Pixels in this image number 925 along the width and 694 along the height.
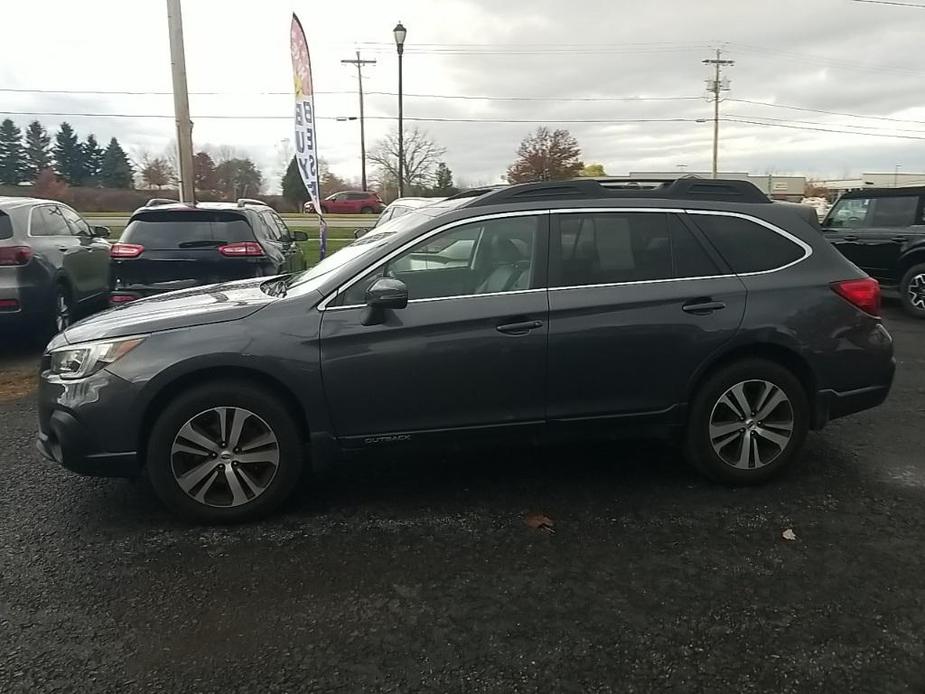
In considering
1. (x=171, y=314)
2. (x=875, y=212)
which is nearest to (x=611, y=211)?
(x=171, y=314)

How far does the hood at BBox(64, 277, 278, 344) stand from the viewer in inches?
142

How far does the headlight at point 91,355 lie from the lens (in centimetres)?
351

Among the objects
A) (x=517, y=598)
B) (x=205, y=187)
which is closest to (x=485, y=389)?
(x=517, y=598)

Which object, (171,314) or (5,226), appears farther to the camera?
(5,226)

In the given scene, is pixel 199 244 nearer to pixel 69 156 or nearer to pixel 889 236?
pixel 889 236

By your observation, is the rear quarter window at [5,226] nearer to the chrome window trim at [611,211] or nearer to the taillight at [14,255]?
the taillight at [14,255]

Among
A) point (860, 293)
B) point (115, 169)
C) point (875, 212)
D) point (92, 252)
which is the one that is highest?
point (115, 169)

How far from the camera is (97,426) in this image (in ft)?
11.4

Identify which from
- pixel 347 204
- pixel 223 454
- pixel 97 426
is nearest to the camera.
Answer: pixel 97 426

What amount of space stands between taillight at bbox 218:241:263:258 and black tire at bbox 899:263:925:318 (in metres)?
8.93

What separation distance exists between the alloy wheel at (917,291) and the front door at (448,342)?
8634mm

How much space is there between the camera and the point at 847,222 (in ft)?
36.9

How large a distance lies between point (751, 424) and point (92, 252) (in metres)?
8.42

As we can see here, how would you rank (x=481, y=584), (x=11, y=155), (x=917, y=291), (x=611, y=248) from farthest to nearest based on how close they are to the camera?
(x=11, y=155)
(x=917, y=291)
(x=611, y=248)
(x=481, y=584)
